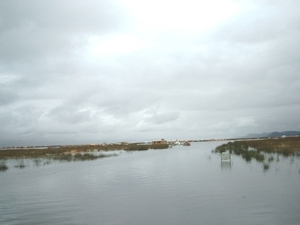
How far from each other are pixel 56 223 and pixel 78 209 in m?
2.43

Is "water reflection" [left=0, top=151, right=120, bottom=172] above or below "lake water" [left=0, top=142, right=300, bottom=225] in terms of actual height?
below

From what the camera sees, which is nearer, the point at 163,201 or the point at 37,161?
the point at 163,201

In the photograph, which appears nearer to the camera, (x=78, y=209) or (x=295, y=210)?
(x=295, y=210)

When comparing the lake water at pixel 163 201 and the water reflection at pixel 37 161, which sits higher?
the lake water at pixel 163 201

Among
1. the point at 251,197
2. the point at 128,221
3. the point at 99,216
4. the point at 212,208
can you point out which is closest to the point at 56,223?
the point at 99,216

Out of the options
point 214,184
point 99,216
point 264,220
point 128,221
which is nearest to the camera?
point 264,220

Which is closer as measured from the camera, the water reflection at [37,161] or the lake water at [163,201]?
the lake water at [163,201]

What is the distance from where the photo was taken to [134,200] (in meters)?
16.8

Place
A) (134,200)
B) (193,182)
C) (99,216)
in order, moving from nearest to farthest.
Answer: (99,216)
(134,200)
(193,182)

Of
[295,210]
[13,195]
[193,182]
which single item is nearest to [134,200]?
[193,182]

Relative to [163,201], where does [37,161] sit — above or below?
below

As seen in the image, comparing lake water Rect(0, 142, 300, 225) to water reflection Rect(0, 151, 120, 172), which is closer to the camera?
lake water Rect(0, 142, 300, 225)

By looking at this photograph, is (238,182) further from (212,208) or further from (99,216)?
(99,216)

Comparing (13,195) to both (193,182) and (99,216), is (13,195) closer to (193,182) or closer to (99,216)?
(99,216)
